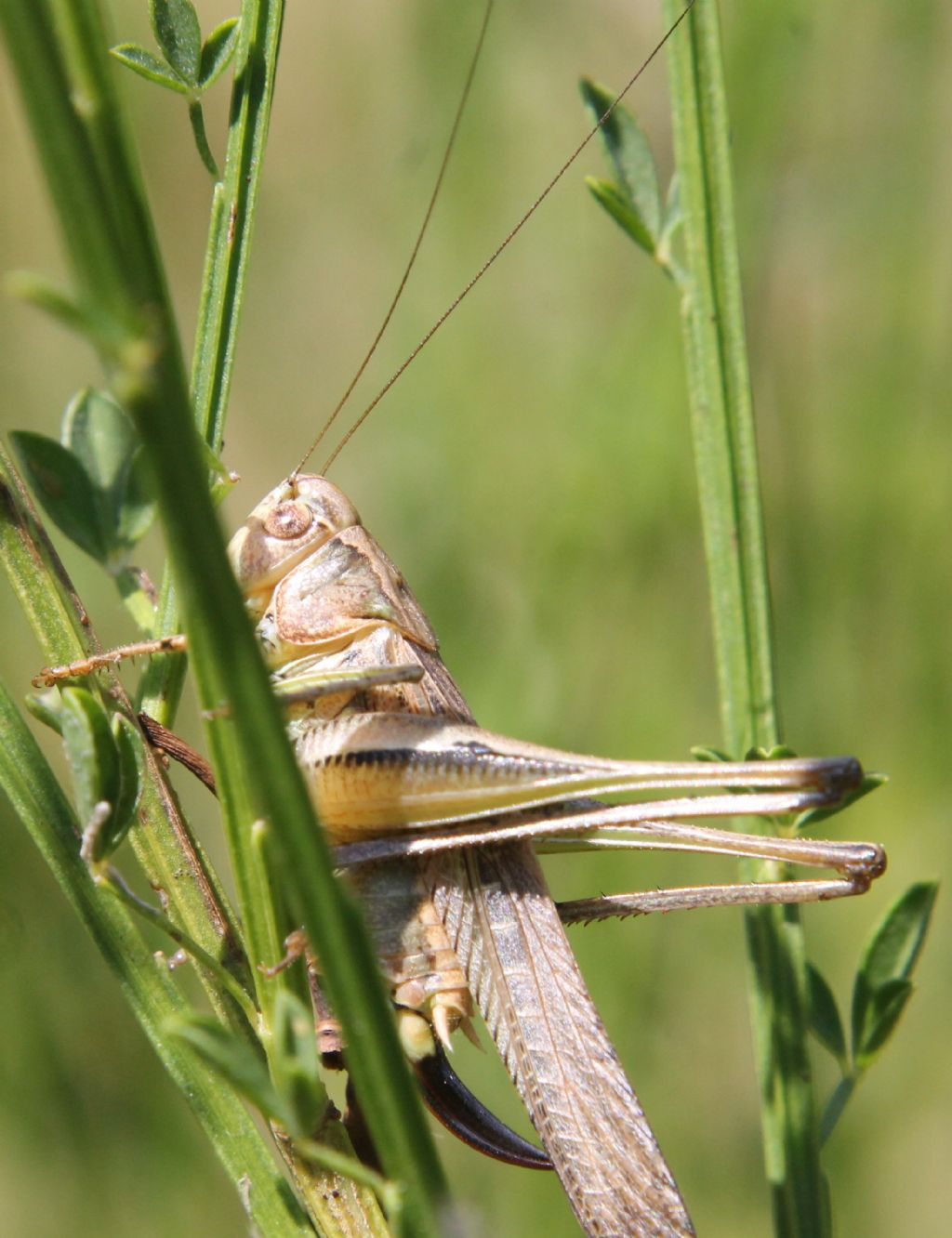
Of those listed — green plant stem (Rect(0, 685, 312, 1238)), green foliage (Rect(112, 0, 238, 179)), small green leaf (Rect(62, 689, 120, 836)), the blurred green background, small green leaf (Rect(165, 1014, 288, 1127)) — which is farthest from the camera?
the blurred green background

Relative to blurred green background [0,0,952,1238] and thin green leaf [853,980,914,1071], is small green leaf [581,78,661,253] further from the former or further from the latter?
blurred green background [0,0,952,1238]

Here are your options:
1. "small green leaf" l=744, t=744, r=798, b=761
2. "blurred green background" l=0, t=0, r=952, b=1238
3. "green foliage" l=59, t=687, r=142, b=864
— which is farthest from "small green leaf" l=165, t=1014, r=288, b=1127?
"blurred green background" l=0, t=0, r=952, b=1238

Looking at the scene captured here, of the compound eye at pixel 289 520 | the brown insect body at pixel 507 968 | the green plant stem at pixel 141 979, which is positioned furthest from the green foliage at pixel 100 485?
the compound eye at pixel 289 520

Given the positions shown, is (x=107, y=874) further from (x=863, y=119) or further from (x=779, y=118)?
(x=863, y=119)

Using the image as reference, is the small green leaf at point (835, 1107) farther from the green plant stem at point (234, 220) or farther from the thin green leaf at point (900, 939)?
the green plant stem at point (234, 220)

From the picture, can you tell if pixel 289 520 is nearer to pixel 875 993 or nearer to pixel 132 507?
pixel 132 507

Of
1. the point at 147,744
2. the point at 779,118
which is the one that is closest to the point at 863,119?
the point at 779,118

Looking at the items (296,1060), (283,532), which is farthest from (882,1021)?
(283,532)
